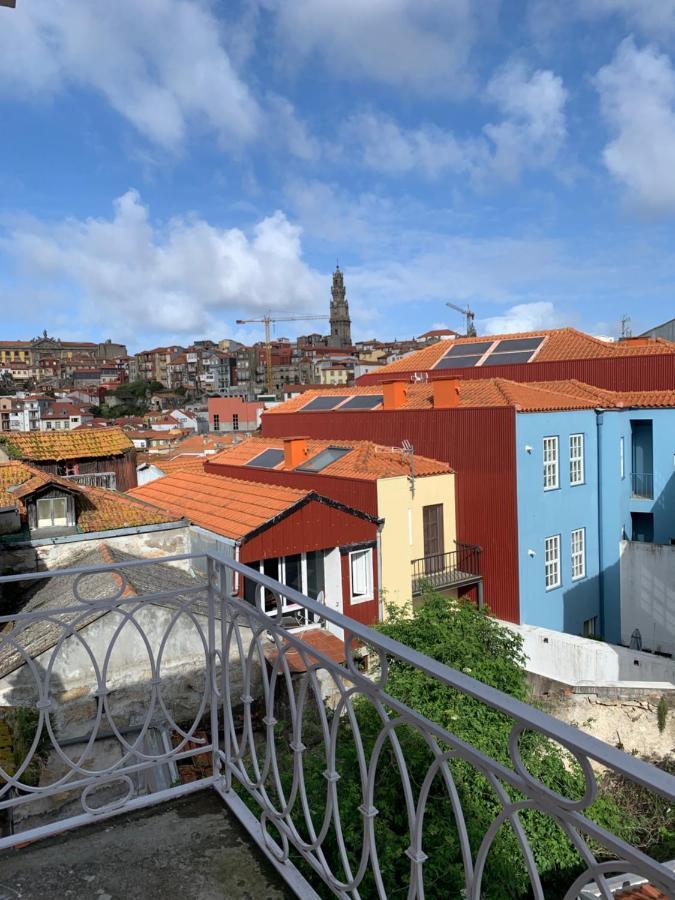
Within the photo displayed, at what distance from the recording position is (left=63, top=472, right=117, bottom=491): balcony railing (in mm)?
24156

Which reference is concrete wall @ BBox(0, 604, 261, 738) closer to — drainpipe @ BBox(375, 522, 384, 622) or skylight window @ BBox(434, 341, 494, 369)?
drainpipe @ BBox(375, 522, 384, 622)

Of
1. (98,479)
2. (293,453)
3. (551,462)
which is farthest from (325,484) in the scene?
(98,479)

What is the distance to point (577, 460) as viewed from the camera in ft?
69.2

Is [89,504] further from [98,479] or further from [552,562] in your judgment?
[552,562]

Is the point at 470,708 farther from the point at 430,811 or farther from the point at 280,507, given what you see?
the point at 280,507

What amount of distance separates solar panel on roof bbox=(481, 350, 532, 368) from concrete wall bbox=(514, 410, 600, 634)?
5698mm

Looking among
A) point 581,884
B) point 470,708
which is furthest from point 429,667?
point 470,708

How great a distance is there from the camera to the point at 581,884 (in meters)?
1.39

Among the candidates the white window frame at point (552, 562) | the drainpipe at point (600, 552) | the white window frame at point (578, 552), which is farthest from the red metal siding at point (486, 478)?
the drainpipe at point (600, 552)

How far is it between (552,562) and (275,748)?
59.9ft

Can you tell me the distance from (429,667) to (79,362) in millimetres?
174631

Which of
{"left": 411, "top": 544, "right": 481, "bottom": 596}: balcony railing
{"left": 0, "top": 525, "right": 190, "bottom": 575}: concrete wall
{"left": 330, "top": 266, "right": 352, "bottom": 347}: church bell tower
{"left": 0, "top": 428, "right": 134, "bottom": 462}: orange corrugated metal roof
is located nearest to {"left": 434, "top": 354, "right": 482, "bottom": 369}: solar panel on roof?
{"left": 411, "top": 544, "right": 481, "bottom": 596}: balcony railing

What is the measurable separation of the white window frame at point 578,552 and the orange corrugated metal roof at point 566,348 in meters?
6.83

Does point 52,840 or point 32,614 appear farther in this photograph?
point 32,614
